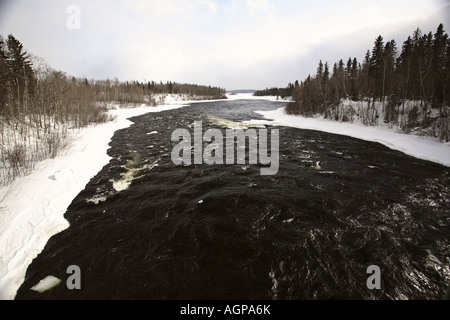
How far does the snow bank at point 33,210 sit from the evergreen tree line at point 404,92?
23632 mm

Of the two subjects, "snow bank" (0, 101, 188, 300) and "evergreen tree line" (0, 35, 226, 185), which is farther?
"evergreen tree line" (0, 35, 226, 185)

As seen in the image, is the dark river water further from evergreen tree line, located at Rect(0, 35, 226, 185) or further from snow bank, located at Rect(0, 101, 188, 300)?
evergreen tree line, located at Rect(0, 35, 226, 185)

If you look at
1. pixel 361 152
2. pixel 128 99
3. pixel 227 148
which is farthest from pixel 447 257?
pixel 128 99

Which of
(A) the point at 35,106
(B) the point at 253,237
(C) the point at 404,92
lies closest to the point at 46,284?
(B) the point at 253,237

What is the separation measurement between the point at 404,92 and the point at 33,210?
34047 millimetres

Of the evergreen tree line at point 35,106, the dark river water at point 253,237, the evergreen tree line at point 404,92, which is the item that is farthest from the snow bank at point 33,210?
the evergreen tree line at point 404,92

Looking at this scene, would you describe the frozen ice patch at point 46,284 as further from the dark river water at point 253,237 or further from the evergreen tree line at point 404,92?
the evergreen tree line at point 404,92

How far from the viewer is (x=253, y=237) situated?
16.5 ft

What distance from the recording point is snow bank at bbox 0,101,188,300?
13.4 feet

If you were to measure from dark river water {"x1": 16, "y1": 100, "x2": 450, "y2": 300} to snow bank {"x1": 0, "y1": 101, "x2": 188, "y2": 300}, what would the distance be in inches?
10.7

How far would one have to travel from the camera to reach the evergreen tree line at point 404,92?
1811 cm

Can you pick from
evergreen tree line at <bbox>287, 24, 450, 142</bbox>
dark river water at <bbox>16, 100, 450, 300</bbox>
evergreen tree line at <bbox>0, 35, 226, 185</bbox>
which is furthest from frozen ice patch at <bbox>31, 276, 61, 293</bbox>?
evergreen tree line at <bbox>287, 24, 450, 142</bbox>

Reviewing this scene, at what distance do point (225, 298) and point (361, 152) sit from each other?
45.0 ft
